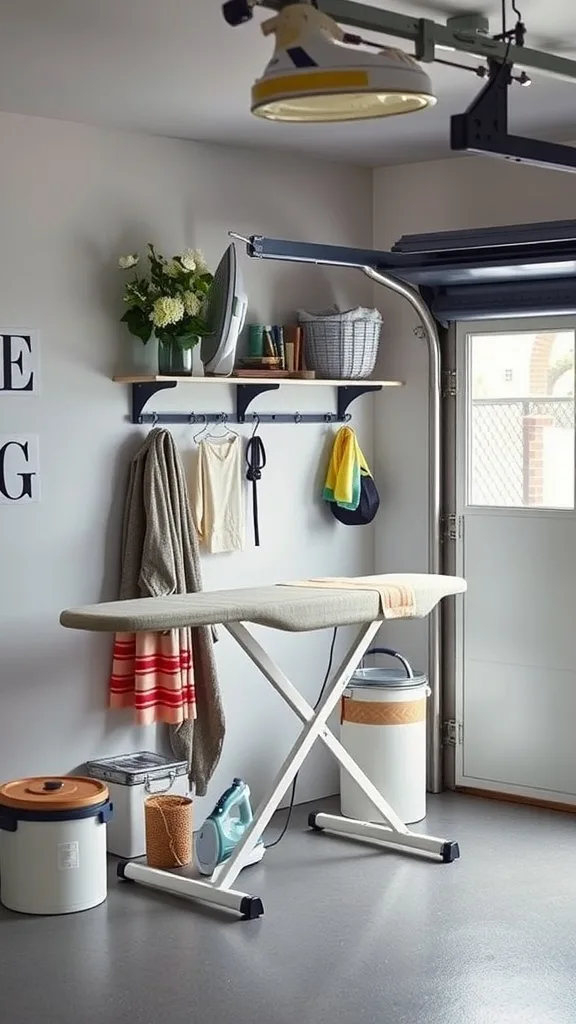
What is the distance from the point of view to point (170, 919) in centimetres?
455

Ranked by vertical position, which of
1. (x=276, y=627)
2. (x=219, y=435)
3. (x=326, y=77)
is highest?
(x=326, y=77)

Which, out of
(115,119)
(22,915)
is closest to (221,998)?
(22,915)

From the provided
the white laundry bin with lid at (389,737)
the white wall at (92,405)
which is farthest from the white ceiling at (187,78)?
the white laundry bin with lid at (389,737)

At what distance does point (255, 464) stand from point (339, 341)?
0.61 meters

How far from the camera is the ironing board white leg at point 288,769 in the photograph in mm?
4684

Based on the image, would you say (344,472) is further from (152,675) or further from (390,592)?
(152,675)

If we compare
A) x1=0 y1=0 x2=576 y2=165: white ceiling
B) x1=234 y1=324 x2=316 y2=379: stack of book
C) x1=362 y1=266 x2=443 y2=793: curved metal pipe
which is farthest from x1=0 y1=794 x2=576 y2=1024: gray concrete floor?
x1=0 y1=0 x2=576 y2=165: white ceiling

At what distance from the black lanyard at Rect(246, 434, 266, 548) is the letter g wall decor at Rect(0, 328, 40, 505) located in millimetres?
992

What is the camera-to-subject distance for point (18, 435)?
16.3 ft

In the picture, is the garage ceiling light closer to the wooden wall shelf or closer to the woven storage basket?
the wooden wall shelf

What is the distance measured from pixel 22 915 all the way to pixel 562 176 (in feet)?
11.2

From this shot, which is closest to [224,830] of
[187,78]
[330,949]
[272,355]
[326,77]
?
[330,949]

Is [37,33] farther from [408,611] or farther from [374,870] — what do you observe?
[374,870]

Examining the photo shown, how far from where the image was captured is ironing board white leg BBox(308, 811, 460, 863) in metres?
5.12
